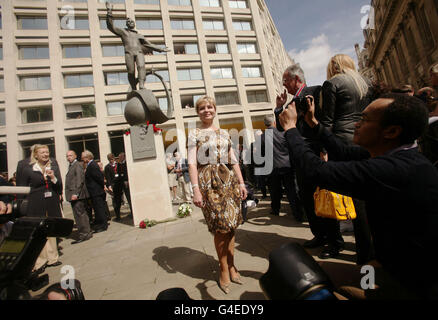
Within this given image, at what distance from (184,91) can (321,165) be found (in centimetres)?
2221

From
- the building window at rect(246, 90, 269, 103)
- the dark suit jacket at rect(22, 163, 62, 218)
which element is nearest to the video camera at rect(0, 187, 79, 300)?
the dark suit jacket at rect(22, 163, 62, 218)

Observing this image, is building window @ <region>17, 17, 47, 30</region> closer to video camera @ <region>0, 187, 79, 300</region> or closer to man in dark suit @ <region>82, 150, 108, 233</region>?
man in dark suit @ <region>82, 150, 108, 233</region>

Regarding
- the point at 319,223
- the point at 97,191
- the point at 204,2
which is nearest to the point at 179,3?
the point at 204,2

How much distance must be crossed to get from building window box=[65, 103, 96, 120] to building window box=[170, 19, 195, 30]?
12.3 m

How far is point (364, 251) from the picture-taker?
2115 millimetres

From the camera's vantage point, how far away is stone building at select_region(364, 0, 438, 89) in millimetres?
19344

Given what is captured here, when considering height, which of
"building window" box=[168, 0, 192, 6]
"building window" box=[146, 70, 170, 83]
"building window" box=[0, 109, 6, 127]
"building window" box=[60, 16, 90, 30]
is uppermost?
→ "building window" box=[168, 0, 192, 6]

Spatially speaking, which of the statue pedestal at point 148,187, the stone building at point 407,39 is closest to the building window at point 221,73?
the stone building at point 407,39

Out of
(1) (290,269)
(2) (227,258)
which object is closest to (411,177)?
(1) (290,269)

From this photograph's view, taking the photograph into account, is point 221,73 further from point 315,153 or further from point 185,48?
point 315,153

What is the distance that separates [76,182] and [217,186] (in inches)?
173

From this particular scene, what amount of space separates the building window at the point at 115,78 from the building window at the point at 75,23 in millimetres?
5126

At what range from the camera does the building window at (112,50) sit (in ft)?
68.9

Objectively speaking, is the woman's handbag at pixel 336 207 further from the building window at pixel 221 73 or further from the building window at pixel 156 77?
the building window at pixel 221 73
